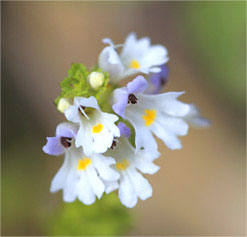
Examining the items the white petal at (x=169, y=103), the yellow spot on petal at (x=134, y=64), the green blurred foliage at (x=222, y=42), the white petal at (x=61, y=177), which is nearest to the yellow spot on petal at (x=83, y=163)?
the white petal at (x=61, y=177)

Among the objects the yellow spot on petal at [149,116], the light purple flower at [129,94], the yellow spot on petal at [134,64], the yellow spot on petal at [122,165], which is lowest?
the yellow spot on petal at [122,165]

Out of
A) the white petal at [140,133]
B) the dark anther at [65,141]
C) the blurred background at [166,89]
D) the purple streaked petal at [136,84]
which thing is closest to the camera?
the purple streaked petal at [136,84]

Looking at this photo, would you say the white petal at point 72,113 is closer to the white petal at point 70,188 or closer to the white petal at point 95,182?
the white petal at point 95,182

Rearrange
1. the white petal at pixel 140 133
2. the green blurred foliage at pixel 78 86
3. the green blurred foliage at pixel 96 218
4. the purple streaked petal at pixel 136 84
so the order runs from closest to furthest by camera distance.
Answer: the purple streaked petal at pixel 136 84 → the white petal at pixel 140 133 → the green blurred foliage at pixel 78 86 → the green blurred foliage at pixel 96 218

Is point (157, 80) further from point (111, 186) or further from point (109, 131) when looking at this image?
point (111, 186)

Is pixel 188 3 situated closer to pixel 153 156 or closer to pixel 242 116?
pixel 242 116

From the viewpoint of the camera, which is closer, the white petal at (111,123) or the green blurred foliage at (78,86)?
the white petal at (111,123)

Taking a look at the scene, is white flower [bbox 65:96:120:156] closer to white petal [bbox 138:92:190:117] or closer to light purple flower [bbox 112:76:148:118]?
light purple flower [bbox 112:76:148:118]

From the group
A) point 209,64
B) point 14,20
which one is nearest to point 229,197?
point 209,64
